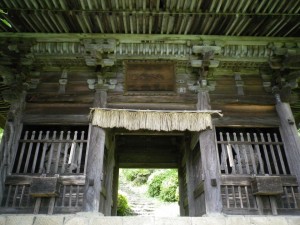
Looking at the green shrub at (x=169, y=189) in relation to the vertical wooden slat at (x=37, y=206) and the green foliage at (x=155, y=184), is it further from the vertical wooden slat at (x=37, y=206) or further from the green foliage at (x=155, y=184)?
the vertical wooden slat at (x=37, y=206)

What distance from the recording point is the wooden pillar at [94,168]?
524 centimetres

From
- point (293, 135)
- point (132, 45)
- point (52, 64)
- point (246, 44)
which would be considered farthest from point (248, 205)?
point (52, 64)

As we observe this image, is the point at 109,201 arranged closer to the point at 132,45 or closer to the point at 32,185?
the point at 32,185

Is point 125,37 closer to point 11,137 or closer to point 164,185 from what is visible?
point 11,137

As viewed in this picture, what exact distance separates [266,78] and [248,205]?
329 centimetres

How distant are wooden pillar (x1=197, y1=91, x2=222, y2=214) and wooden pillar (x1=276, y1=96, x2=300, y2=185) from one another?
67.4 inches

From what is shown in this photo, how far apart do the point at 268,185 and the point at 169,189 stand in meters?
14.2

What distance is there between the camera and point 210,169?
219 inches

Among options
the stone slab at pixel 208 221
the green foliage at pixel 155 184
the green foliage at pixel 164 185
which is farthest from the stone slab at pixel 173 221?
the green foliage at pixel 155 184

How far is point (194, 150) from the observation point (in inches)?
285

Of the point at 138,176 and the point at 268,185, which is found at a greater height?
the point at 138,176

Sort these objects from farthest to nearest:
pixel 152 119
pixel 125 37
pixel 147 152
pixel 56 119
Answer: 1. pixel 147 152
2. pixel 125 37
3. pixel 56 119
4. pixel 152 119

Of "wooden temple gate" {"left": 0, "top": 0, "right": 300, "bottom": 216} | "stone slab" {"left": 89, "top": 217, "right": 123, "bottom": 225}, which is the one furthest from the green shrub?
"stone slab" {"left": 89, "top": 217, "right": 123, "bottom": 225}

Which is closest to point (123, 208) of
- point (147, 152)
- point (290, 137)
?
point (147, 152)
